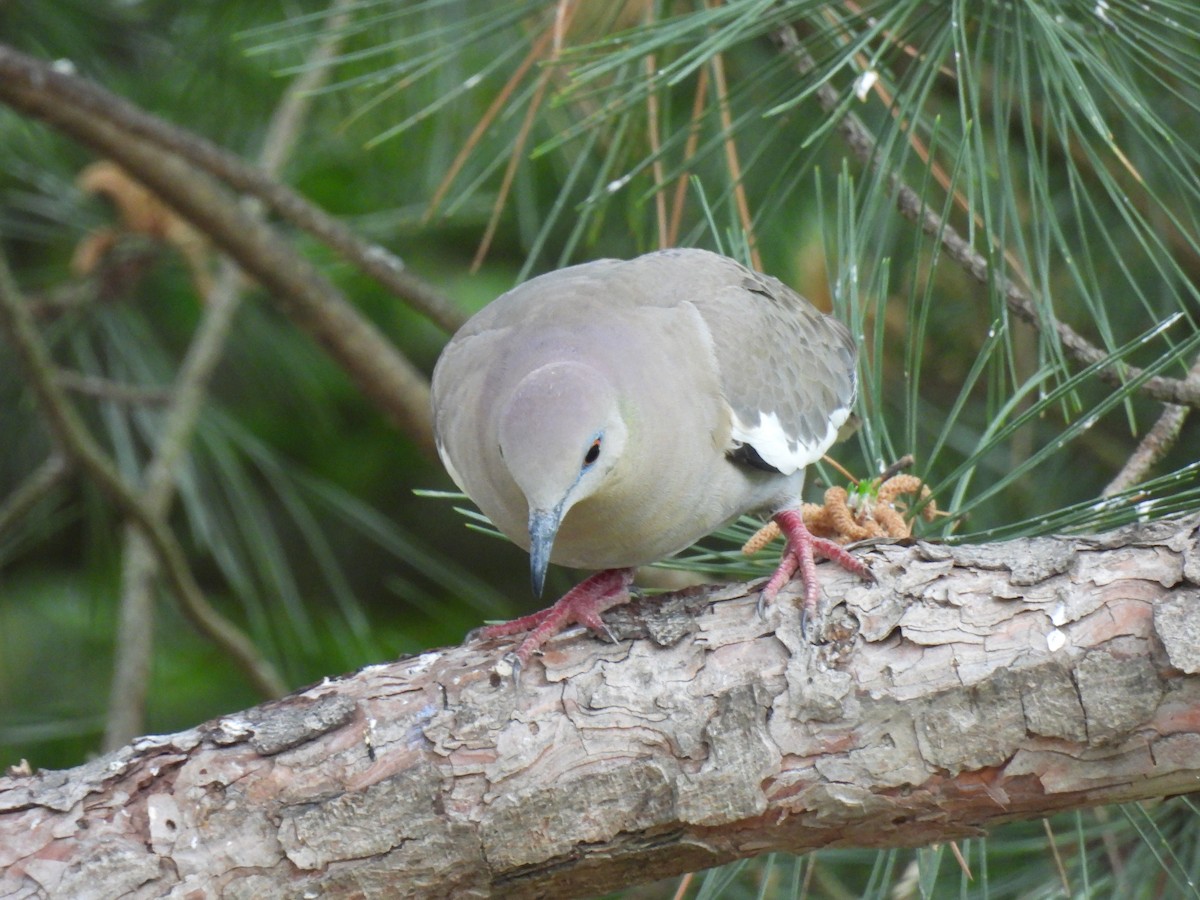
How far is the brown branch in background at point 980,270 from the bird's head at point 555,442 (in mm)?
523

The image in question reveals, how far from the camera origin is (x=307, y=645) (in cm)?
368

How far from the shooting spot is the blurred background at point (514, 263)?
6.26 feet

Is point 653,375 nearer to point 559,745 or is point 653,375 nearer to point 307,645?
point 559,745

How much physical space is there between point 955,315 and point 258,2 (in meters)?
1.99

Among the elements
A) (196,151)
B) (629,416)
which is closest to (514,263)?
(196,151)

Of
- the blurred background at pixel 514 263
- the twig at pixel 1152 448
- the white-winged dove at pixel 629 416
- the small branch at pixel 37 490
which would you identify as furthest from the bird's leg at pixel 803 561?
the small branch at pixel 37 490

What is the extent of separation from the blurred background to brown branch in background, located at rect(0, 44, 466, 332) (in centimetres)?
14

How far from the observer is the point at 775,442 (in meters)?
1.98

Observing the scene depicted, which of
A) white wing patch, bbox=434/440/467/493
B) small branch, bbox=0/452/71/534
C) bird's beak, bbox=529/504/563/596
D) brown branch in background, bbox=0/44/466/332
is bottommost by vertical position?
bird's beak, bbox=529/504/563/596

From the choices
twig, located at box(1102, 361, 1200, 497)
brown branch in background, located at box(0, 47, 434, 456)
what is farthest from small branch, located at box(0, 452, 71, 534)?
twig, located at box(1102, 361, 1200, 497)

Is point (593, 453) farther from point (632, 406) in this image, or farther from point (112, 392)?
point (112, 392)

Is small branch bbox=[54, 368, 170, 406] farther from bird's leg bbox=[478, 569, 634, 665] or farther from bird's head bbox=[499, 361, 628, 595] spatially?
bird's head bbox=[499, 361, 628, 595]

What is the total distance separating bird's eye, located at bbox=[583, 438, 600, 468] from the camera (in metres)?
1.74

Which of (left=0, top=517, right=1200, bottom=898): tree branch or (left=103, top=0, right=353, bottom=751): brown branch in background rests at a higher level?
(left=103, top=0, right=353, bottom=751): brown branch in background
